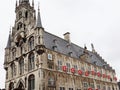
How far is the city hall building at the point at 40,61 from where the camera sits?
31656 mm

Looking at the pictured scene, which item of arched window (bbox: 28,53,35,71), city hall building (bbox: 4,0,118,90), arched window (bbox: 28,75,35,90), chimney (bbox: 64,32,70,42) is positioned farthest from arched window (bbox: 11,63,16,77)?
chimney (bbox: 64,32,70,42)

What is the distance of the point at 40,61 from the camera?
3086 cm

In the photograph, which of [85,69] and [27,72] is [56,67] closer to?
[27,72]

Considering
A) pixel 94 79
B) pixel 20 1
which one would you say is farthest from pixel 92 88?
pixel 20 1

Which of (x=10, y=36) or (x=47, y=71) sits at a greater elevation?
(x=10, y=36)

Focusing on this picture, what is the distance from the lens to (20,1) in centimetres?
4219

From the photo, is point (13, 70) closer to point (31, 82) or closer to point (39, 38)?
point (31, 82)

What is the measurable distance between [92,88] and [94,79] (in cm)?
257

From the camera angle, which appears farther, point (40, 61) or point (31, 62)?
point (31, 62)

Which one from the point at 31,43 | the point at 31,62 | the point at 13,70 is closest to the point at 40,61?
the point at 31,62

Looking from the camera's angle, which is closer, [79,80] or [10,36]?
[79,80]

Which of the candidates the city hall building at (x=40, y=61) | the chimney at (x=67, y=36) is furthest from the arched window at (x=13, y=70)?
the chimney at (x=67, y=36)

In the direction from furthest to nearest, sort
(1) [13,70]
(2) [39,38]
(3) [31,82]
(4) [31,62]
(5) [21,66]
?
1. (1) [13,70]
2. (5) [21,66]
3. (4) [31,62]
4. (2) [39,38]
5. (3) [31,82]

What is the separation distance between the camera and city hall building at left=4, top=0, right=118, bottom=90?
3166cm
